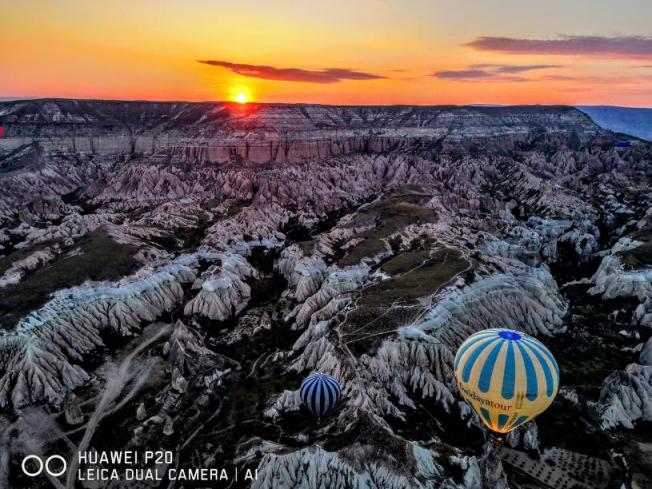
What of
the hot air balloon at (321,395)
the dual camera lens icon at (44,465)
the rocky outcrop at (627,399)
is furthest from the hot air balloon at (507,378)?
the dual camera lens icon at (44,465)

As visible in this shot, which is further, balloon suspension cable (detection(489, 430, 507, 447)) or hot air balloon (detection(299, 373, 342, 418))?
hot air balloon (detection(299, 373, 342, 418))

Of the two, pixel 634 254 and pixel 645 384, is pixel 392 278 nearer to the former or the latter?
pixel 645 384

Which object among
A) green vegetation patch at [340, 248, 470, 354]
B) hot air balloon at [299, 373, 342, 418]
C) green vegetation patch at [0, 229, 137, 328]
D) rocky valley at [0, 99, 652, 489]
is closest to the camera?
rocky valley at [0, 99, 652, 489]

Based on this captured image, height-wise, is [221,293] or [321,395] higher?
[321,395]

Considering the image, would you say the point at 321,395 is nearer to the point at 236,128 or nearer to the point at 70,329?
the point at 70,329

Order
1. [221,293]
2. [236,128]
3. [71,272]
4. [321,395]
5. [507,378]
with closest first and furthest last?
[507,378] → [321,395] → [71,272] → [221,293] → [236,128]

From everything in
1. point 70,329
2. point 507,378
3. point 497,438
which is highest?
point 507,378

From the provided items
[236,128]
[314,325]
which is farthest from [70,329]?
Result: [236,128]

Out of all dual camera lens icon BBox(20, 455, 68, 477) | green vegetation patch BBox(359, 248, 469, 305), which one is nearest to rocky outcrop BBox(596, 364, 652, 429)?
green vegetation patch BBox(359, 248, 469, 305)

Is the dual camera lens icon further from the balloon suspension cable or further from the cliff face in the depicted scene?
the cliff face
